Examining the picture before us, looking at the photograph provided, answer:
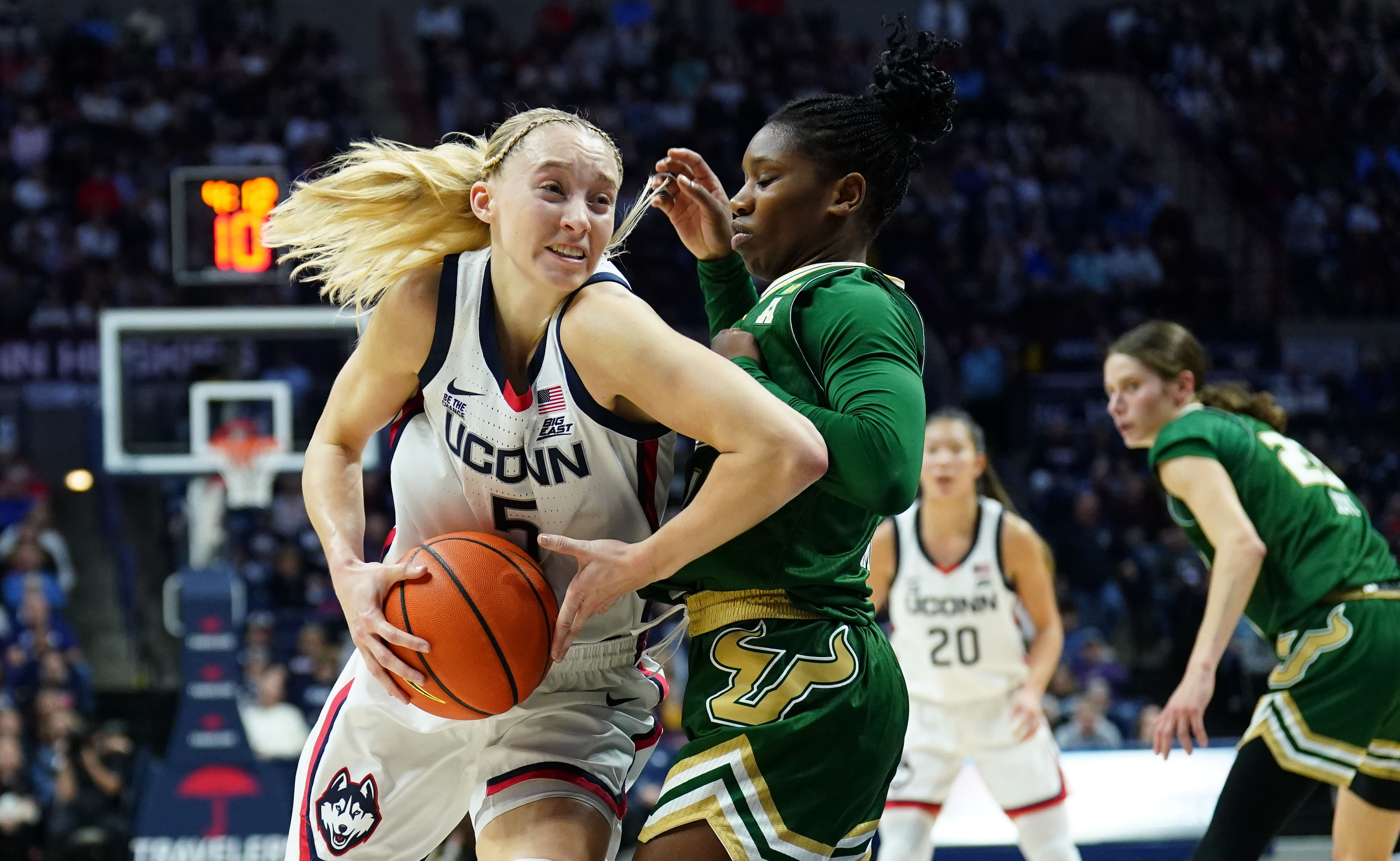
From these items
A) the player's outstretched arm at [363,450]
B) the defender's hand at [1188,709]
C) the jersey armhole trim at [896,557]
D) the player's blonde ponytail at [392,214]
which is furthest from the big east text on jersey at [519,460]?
the jersey armhole trim at [896,557]

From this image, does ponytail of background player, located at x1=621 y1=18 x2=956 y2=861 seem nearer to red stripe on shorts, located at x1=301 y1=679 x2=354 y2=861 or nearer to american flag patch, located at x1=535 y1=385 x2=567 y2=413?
american flag patch, located at x1=535 y1=385 x2=567 y2=413

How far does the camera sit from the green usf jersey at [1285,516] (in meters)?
3.97

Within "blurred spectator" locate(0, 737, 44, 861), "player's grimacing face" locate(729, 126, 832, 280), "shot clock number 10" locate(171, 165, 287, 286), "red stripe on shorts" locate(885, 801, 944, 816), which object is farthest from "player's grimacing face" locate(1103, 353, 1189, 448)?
"blurred spectator" locate(0, 737, 44, 861)

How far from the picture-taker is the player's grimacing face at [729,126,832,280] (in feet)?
8.55

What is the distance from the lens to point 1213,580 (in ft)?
12.8

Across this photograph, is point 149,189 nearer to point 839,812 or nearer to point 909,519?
point 909,519

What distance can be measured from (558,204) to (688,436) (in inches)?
20.2

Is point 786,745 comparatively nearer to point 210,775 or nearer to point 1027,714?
point 1027,714

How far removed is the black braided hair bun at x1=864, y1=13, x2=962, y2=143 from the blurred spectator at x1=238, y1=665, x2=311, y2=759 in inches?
269

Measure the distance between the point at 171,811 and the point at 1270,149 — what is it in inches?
475

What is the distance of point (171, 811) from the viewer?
7527mm

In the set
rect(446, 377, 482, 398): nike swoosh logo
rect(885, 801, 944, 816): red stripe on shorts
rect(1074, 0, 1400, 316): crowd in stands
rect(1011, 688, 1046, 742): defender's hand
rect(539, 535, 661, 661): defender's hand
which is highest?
rect(1074, 0, 1400, 316): crowd in stands

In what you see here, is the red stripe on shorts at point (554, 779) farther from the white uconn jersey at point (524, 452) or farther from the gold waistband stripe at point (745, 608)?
the gold waistband stripe at point (745, 608)

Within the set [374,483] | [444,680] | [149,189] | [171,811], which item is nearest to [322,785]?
[444,680]
